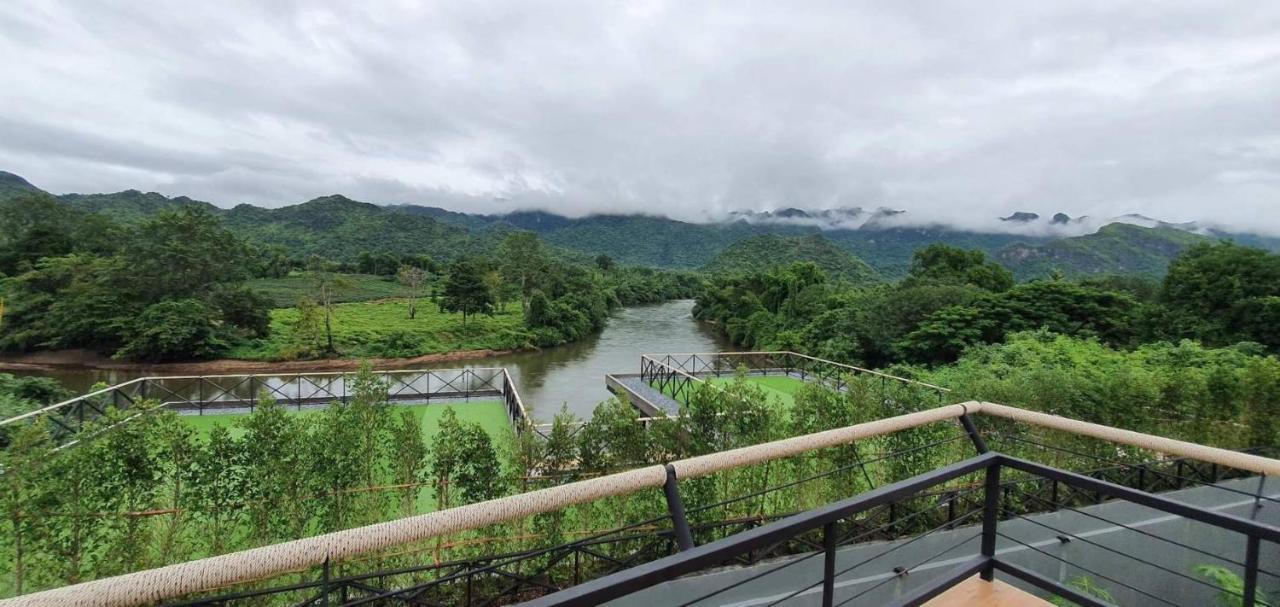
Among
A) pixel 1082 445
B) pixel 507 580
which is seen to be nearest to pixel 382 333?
pixel 507 580

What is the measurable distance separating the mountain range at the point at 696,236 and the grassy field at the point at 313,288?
6.47 metres

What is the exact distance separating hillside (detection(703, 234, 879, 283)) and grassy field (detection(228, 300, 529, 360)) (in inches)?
1069

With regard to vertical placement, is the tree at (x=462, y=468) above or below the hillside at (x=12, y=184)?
below

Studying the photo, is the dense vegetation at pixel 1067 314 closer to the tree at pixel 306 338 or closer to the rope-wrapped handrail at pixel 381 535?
the rope-wrapped handrail at pixel 381 535

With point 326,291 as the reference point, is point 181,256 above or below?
above

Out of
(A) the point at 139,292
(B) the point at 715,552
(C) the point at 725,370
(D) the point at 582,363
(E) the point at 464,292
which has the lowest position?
(D) the point at 582,363

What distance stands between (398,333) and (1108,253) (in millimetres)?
52100

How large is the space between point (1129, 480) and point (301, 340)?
2275cm

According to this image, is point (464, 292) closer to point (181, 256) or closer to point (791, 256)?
point (181, 256)

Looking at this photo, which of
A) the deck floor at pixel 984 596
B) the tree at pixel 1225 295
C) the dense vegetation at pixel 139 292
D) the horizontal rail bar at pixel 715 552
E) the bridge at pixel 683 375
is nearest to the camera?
the horizontal rail bar at pixel 715 552

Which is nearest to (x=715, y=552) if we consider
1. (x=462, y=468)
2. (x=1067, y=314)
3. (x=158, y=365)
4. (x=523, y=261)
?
(x=462, y=468)

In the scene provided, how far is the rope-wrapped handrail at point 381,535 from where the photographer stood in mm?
666

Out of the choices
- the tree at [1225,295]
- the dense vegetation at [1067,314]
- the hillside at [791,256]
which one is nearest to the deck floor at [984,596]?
the dense vegetation at [1067,314]

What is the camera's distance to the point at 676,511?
1.02 metres
